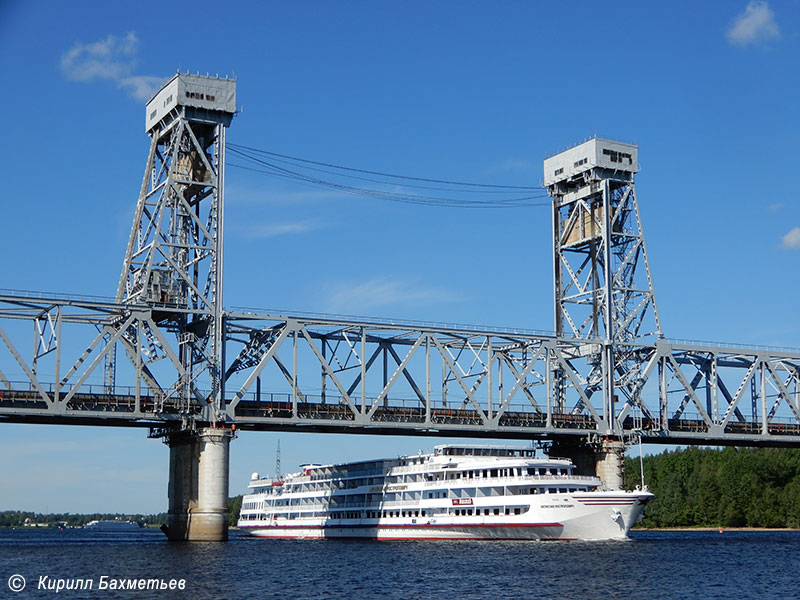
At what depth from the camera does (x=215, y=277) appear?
98688 millimetres

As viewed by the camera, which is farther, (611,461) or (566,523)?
(611,461)

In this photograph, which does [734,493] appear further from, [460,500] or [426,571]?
[426,571]

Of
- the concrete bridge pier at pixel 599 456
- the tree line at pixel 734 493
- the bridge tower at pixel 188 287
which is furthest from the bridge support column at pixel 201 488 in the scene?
the tree line at pixel 734 493

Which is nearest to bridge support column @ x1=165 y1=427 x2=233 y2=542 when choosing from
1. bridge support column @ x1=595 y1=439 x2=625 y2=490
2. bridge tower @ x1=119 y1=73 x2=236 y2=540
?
bridge tower @ x1=119 y1=73 x2=236 y2=540

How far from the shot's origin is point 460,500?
334 ft

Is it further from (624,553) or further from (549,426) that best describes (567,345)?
(624,553)

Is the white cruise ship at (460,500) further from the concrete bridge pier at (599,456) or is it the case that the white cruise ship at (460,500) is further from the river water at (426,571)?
the concrete bridge pier at (599,456)

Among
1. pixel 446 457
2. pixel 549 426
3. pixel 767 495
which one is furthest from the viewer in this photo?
pixel 767 495

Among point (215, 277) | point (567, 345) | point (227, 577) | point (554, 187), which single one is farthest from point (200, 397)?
point (554, 187)

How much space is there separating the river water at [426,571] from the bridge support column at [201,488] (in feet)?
7.63

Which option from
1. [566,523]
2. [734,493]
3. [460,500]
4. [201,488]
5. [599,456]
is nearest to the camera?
[201,488]

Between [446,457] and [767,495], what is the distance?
3359 inches

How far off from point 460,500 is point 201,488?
77.8ft

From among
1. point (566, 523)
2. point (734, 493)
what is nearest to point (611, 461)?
point (566, 523)
